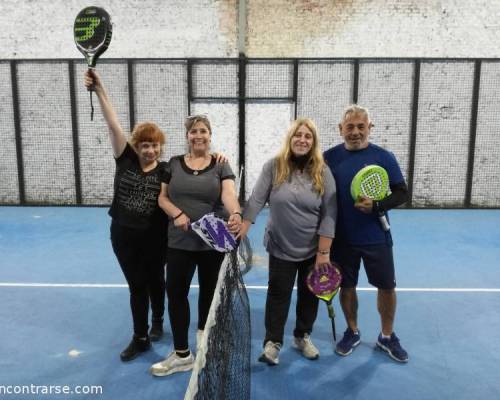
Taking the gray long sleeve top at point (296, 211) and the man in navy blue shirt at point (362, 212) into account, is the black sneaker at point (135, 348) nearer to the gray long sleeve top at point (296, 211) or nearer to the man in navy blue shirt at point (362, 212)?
the gray long sleeve top at point (296, 211)

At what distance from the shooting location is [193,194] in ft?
10.2

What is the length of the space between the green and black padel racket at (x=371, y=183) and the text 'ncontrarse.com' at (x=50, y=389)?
2.24 meters

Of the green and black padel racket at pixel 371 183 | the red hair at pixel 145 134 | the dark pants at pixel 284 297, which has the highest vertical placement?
the red hair at pixel 145 134

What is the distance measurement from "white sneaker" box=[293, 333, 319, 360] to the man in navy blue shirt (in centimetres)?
53

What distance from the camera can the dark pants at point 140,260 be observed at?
3281 millimetres

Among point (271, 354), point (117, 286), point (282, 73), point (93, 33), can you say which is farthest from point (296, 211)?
point (282, 73)

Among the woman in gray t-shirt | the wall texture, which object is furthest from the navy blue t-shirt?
the wall texture

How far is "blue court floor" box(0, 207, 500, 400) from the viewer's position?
3135 mm

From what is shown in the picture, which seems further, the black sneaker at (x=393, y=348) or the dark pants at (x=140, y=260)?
the black sneaker at (x=393, y=348)

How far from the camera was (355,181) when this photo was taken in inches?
125

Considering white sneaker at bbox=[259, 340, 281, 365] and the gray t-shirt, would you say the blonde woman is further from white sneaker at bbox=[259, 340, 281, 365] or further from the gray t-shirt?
the gray t-shirt

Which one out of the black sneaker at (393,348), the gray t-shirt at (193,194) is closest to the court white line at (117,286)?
the black sneaker at (393,348)

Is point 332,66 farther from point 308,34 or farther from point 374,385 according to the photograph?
point 374,385

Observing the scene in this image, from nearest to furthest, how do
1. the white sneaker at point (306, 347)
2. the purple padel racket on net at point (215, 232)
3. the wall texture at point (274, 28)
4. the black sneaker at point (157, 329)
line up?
1. the purple padel racket on net at point (215, 232)
2. the white sneaker at point (306, 347)
3. the black sneaker at point (157, 329)
4. the wall texture at point (274, 28)
